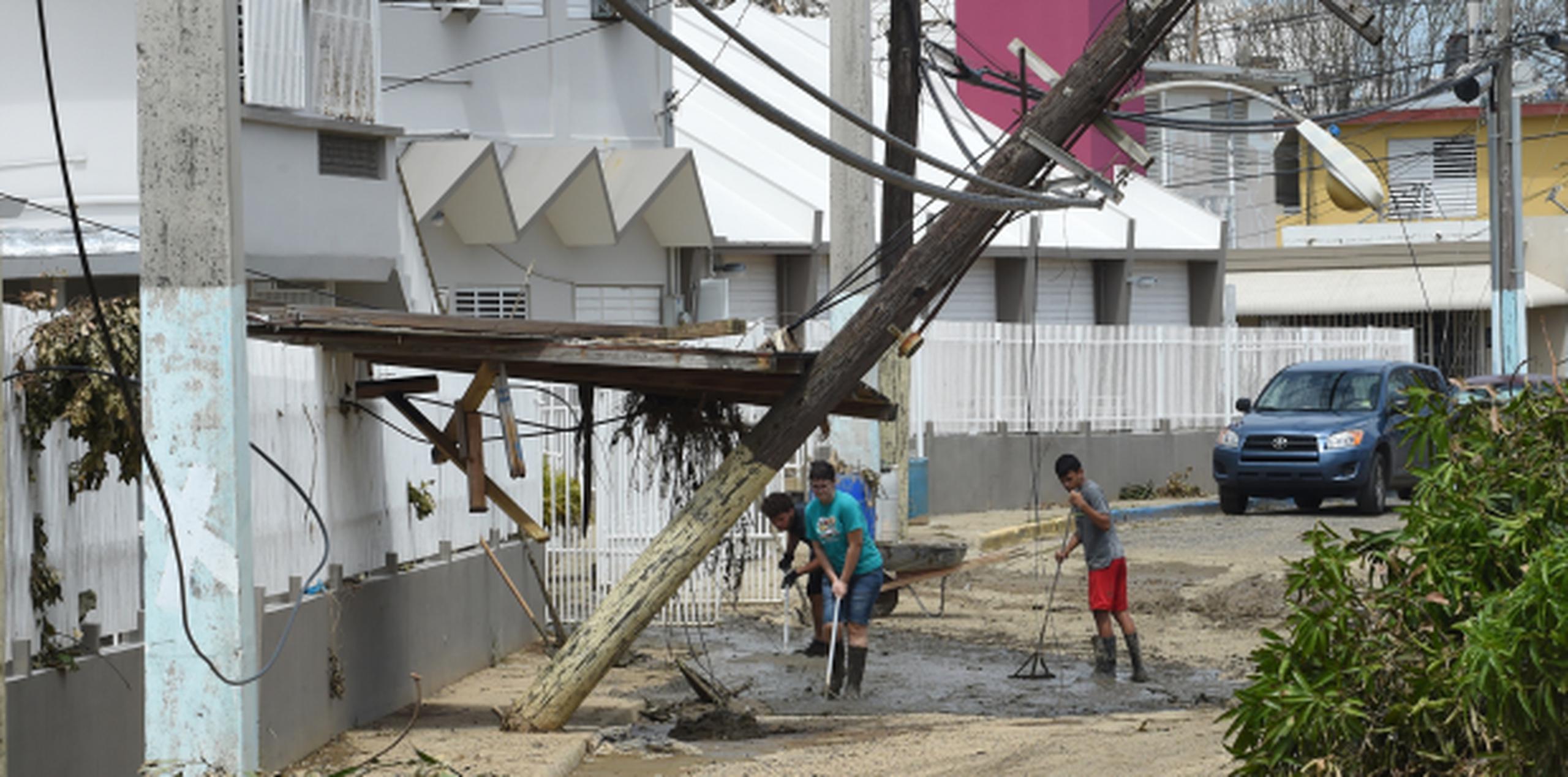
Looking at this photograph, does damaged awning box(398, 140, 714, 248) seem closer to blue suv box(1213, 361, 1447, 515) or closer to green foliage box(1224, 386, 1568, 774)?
blue suv box(1213, 361, 1447, 515)

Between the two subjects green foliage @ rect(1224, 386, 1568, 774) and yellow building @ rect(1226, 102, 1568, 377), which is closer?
green foliage @ rect(1224, 386, 1568, 774)

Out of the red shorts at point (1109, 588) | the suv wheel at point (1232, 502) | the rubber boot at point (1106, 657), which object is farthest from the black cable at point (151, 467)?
the suv wheel at point (1232, 502)

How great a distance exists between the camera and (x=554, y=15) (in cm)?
2280

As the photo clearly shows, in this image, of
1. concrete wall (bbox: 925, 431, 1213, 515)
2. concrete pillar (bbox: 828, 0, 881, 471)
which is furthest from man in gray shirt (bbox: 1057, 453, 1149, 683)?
concrete wall (bbox: 925, 431, 1213, 515)

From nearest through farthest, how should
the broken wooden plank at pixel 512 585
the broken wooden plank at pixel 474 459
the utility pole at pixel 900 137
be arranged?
the broken wooden plank at pixel 474 459, the broken wooden plank at pixel 512 585, the utility pole at pixel 900 137

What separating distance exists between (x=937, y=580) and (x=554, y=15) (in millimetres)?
8677

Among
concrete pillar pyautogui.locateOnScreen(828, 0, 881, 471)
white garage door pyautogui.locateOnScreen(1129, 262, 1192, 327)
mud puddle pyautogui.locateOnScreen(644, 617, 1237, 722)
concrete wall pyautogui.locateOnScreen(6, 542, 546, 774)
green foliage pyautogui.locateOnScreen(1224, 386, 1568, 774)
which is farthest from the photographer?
white garage door pyautogui.locateOnScreen(1129, 262, 1192, 327)

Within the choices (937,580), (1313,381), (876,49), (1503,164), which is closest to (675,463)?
(937,580)

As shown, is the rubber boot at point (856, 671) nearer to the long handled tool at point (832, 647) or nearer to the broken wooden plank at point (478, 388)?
the long handled tool at point (832, 647)

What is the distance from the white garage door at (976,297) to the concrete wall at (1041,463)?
4.17 m

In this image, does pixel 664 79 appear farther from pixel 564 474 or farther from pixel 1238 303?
pixel 1238 303

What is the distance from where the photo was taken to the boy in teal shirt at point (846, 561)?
12.8 metres

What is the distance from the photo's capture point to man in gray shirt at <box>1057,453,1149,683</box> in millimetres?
13156

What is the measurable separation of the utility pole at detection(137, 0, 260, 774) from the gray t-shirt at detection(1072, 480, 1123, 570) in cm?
677
